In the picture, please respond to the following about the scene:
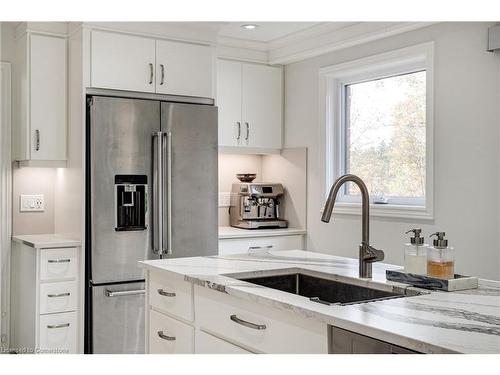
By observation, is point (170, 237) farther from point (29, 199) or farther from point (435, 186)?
point (435, 186)

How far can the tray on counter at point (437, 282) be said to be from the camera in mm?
1903

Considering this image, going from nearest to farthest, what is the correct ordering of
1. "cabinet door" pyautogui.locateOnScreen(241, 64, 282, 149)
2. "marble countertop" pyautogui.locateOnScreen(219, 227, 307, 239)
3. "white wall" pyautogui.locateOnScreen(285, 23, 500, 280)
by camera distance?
"white wall" pyautogui.locateOnScreen(285, 23, 500, 280)
"marble countertop" pyautogui.locateOnScreen(219, 227, 307, 239)
"cabinet door" pyautogui.locateOnScreen(241, 64, 282, 149)

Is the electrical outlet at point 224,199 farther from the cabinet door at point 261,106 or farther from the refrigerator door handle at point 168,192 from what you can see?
the refrigerator door handle at point 168,192

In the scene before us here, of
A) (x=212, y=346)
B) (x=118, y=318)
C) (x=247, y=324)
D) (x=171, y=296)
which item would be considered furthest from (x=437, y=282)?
(x=118, y=318)

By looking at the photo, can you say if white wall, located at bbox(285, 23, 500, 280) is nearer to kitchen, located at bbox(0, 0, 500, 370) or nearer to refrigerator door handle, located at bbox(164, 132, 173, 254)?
kitchen, located at bbox(0, 0, 500, 370)

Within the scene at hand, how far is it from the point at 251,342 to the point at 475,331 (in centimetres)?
73

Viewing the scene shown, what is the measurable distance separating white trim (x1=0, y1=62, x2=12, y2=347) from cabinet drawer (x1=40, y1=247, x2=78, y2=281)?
22.6 inches

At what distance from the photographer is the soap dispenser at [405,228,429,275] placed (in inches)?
78.2

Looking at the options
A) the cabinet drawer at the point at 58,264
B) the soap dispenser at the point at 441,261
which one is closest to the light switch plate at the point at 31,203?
the cabinet drawer at the point at 58,264

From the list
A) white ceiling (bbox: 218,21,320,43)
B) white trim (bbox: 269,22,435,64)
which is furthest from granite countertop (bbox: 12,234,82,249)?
white trim (bbox: 269,22,435,64)

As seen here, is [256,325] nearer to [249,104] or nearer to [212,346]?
[212,346]

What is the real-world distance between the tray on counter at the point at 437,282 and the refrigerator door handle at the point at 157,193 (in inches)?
79.8

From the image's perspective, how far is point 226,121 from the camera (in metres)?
4.56

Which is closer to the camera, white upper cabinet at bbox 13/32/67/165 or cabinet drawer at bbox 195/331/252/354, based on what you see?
cabinet drawer at bbox 195/331/252/354
